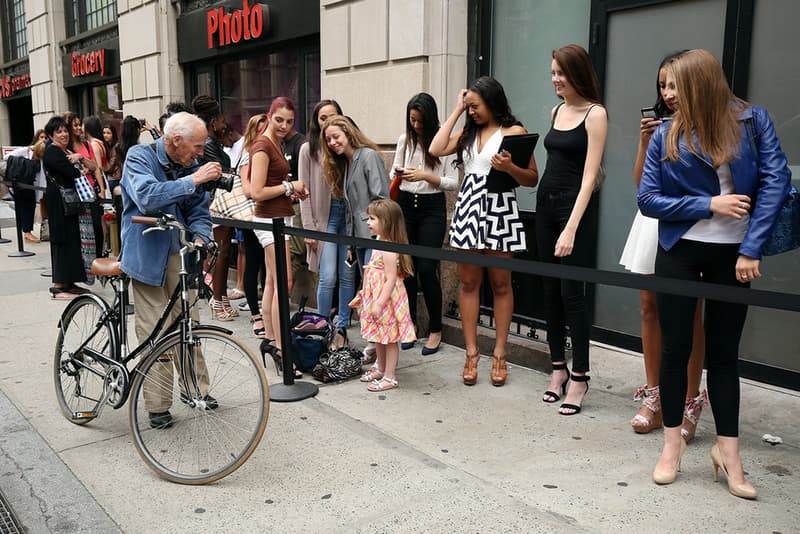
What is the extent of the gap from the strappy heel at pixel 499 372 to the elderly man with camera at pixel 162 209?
2086 mm

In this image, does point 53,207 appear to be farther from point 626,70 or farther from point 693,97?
point 693,97

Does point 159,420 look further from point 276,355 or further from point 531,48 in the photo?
point 531,48

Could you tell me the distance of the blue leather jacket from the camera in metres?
3.21

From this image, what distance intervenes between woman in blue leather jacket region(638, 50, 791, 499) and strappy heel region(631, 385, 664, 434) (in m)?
0.61

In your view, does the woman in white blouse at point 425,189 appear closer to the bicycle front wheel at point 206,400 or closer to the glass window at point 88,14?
the bicycle front wheel at point 206,400

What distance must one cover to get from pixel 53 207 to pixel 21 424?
14.2 feet

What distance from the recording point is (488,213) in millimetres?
4980

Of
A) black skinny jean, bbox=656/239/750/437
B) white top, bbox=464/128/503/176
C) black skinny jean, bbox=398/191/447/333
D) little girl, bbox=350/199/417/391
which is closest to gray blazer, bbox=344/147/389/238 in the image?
black skinny jean, bbox=398/191/447/333

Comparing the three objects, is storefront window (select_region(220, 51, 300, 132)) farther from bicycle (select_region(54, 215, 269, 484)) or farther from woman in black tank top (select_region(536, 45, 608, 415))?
bicycle (select_region(54, 215, 269, 484))

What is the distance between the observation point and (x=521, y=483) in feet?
11.8

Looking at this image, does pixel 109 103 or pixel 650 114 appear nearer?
pixel 650 114

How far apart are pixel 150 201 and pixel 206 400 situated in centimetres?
106

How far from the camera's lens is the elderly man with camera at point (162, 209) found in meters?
3.84

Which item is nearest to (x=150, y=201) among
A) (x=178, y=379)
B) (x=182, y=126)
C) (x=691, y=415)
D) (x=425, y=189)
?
(x=182, y=126)
